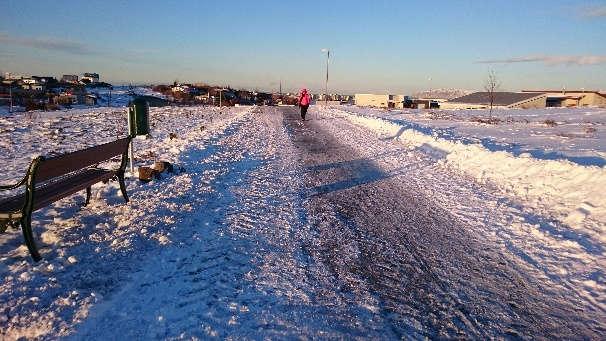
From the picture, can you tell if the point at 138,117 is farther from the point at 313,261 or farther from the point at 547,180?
the point at 547,180

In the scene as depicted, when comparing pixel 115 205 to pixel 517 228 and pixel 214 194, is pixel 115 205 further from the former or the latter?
pixel 517 228

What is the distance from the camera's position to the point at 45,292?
370cm

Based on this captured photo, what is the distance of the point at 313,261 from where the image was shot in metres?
4.51

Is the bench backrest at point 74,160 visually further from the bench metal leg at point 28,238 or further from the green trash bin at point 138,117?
the green trash bin at point 138,117

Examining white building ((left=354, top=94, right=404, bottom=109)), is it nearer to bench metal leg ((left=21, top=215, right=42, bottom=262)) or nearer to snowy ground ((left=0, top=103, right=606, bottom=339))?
snowy ground ((left=0, top=103, right=606, bottom=339))

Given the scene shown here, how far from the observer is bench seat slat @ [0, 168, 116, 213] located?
456 cm

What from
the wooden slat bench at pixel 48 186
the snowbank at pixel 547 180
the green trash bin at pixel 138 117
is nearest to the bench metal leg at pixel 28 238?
the wooden slat bench at pixel 48 186

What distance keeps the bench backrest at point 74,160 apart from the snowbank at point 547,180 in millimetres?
6942

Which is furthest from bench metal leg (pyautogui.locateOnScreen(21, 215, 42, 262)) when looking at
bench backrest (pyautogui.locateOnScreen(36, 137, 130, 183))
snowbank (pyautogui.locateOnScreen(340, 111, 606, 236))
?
snowbank (pyautogui.locateOnScreen(340, 111, 606, 236))

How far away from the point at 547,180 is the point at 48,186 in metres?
Answer: 8.75

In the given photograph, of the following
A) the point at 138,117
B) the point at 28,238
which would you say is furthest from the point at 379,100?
the point at 28,238

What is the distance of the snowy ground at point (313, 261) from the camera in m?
3.35

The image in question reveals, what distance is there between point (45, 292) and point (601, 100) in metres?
105

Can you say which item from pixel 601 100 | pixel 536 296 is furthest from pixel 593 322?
pixel 601 100
